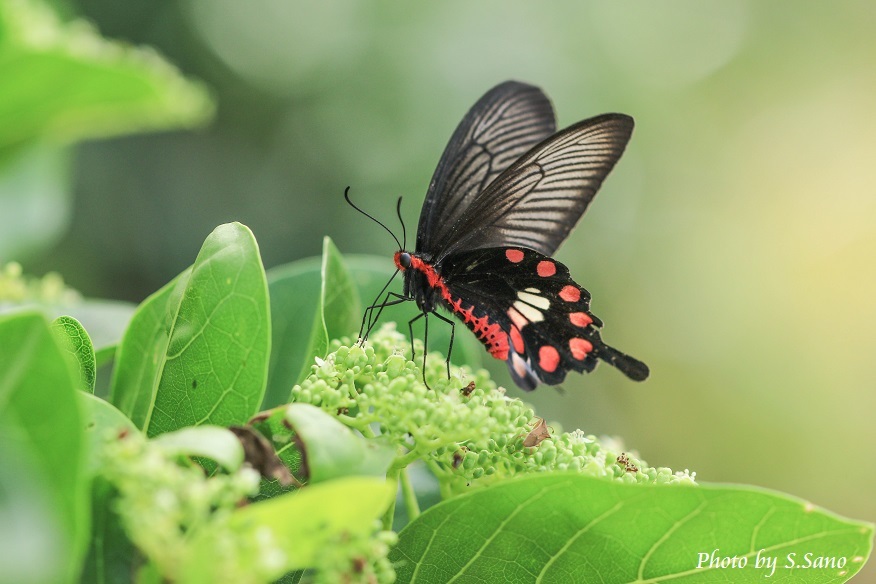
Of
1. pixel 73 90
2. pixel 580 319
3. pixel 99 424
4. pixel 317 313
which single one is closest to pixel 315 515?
pixel 99 424

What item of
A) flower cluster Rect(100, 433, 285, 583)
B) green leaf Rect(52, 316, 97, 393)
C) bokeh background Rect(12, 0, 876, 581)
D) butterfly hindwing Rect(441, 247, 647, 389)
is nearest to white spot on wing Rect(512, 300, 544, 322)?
butterfly hindwing Rect(441, 247, 647, 389)

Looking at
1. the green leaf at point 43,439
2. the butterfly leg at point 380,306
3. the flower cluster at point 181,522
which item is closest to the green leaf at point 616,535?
the flower cluster at point 181,522

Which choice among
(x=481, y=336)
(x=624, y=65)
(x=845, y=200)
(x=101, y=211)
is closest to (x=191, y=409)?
(x=481, y=336)

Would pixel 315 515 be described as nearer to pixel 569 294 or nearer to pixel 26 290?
pixel 26 290

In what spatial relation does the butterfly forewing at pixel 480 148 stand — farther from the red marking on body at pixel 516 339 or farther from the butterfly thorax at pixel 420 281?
the red marking on body at pixel 516 339

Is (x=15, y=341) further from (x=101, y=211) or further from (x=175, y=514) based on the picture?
(x=101, y=211)

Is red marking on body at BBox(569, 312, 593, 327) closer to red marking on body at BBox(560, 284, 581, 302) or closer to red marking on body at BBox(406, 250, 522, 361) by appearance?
red marking on body at BBox(560, 284, 581, 302)
